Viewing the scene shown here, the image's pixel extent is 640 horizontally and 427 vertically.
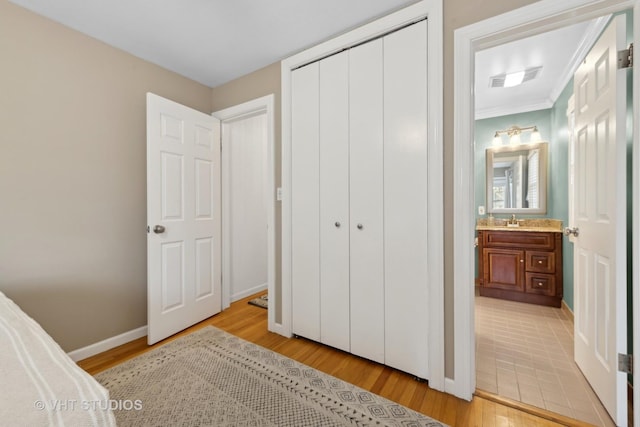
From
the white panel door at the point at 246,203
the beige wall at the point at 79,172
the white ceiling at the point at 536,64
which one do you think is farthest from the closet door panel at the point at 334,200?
the white ceiling at the point at 536,64

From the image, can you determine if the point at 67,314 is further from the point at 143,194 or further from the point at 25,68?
the point at 25,68

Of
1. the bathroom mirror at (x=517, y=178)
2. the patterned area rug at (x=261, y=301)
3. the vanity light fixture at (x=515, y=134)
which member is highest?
the vanity light fixture at (x=515, y=134)

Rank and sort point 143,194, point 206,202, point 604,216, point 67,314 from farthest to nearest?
1. point 206,202
2. point 143,194
3. point 67,314
4. point 604,216

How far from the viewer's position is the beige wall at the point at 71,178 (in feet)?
5.59

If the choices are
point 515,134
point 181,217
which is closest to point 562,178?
point 515,134

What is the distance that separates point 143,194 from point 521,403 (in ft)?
10.2

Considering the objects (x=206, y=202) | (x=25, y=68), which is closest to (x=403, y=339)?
(x=206, y=202)

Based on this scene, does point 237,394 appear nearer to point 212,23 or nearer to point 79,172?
point 79,172

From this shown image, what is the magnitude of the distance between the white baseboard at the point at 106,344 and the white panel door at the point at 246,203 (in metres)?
0.88

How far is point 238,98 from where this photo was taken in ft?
8.75

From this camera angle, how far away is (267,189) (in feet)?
8.36

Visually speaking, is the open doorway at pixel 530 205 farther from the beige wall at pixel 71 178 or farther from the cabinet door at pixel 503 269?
the beige wall at pixel 71 178

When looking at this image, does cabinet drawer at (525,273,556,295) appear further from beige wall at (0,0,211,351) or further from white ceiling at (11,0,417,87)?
beige wall at (0,0,211,351)

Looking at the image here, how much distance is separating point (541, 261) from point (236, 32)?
3.85 meters
